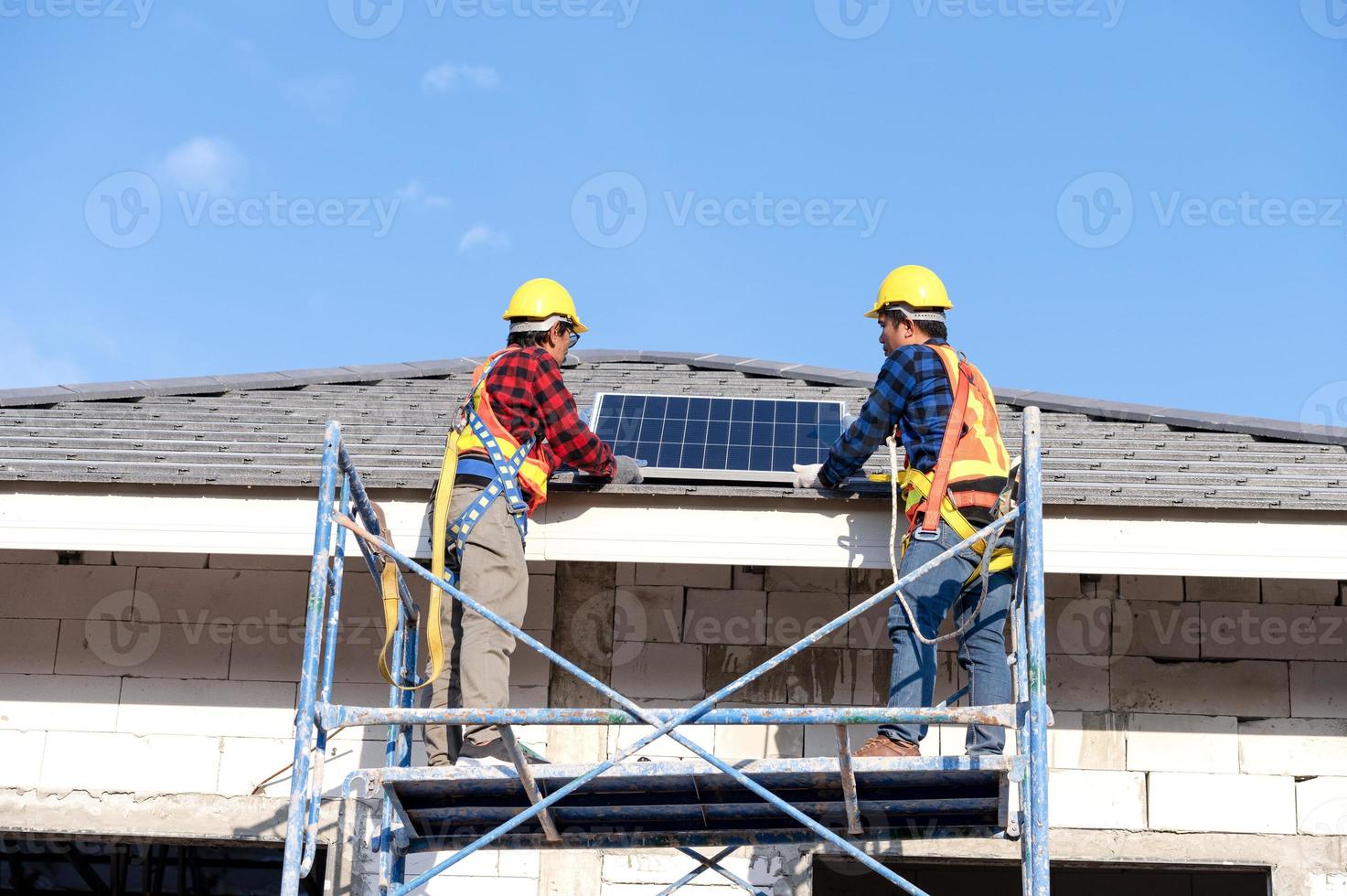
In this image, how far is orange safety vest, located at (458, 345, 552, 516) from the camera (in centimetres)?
614

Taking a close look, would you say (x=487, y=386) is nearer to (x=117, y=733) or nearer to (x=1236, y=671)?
(x=117, y=733)

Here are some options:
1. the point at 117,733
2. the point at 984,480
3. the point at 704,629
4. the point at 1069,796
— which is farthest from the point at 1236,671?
the point at 117,733

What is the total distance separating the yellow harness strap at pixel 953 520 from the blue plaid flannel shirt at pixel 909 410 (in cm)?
6

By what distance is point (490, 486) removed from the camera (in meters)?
6.06

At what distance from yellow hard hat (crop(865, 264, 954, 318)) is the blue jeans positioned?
3.78ft

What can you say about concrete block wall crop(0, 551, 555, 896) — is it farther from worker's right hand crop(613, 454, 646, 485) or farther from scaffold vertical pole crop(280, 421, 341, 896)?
scaffold vertical pole crop(280, 421, 341, 896)

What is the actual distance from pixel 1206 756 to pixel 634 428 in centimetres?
323

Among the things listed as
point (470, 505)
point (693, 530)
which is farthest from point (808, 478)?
point (470, 505)

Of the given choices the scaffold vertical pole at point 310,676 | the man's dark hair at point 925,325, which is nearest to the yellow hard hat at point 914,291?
the man's dark hair at point 925,325

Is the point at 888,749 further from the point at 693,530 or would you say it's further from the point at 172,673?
the point at 172,673

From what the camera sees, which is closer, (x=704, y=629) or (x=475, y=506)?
(x=475, y=506)

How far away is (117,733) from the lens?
7.11m

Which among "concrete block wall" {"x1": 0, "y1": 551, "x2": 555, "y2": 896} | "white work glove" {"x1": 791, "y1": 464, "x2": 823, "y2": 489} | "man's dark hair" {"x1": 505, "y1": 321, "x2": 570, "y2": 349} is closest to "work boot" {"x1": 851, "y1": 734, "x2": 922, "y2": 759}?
"white work glove" {"x1": 791, "y1": 464, "x2": 823, "y2": 489}

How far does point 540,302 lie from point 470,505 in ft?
3.69
